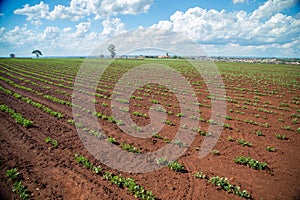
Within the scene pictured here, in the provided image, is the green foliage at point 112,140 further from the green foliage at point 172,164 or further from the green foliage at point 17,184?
the green foliage at point 17,184

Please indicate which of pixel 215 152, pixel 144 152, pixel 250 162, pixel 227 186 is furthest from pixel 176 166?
pixel 250 162

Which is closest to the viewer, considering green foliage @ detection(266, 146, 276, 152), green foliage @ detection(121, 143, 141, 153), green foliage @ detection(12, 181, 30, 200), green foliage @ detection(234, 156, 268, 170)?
green foliage @ detection(12, 181, 30, 200)

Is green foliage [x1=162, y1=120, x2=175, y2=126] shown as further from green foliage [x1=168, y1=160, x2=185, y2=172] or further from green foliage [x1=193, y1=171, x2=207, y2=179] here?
green foliage [x1=193, y1=171, x2=207, y2=179]

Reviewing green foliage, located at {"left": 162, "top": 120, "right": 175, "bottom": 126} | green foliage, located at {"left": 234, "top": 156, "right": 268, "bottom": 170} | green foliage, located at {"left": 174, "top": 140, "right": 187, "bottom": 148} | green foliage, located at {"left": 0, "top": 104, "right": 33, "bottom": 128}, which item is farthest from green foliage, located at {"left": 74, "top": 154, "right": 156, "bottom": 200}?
green foliage, located at {"left": 162, "top": 120, "right": 175, "bottom": 126}

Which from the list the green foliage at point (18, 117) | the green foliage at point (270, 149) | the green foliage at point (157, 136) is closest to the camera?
the green foliage at point (270, 149)

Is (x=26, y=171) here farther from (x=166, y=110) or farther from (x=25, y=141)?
(x=166, y=110)

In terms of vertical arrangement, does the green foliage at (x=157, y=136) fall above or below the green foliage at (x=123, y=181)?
above

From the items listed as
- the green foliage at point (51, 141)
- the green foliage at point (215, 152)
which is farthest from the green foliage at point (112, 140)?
the green foliage at point (215, 152)

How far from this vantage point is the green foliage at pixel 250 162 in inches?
249

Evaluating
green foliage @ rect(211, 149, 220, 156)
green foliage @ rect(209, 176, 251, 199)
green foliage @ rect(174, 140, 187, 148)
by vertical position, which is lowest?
green foliage @ rect(209, 176, 251, 199)

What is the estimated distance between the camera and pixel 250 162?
21.1 feet

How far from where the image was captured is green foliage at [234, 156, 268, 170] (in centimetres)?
631

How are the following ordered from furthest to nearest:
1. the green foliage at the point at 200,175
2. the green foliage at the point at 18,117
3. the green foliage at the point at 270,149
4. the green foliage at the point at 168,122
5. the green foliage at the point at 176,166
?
the green foliage at the point at 168,122 → the green foliage at the point at 18,117 → the green foliage at the point at 270,149 → the green foliage at the point at 176,166 → the green foliage at the point at 200,175

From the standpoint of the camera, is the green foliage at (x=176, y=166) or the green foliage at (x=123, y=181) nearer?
the green foliage at (x=123, y=181)
